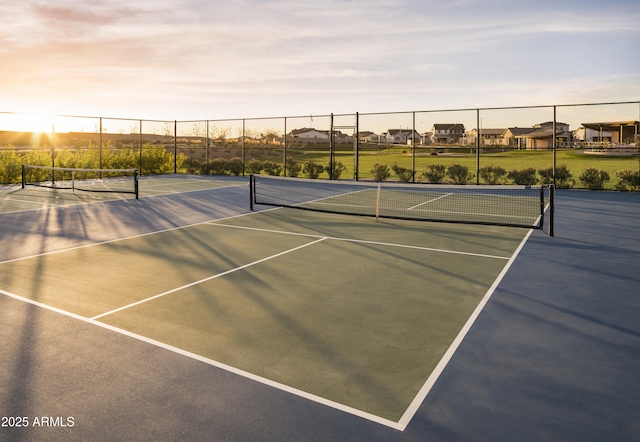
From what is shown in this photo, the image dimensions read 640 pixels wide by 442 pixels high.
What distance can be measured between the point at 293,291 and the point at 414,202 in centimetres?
1099

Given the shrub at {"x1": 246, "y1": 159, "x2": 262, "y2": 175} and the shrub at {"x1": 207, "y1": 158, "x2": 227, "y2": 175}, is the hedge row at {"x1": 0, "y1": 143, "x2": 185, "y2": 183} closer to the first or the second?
the shrub at {"x1": 207, "y1": 158, "x2": 227, "y2": 175}

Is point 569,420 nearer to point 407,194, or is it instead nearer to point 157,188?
point 407,194

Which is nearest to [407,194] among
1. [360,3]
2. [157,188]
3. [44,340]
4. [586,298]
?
[360,3]

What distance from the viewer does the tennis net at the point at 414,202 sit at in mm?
13727

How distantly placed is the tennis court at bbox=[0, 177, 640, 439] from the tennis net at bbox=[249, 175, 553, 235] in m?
1.15

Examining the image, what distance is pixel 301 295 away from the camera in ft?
22.9

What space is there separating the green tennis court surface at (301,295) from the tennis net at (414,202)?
2052mm

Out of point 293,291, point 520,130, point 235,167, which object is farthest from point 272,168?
point 520,130

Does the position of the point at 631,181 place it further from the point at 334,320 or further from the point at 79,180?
the point at 79,180

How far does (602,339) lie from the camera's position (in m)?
5.41

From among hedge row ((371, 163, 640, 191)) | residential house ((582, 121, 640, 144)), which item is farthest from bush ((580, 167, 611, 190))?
residential house ((582, 121, 640, 144))

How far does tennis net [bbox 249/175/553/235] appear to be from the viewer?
13727 millimetres

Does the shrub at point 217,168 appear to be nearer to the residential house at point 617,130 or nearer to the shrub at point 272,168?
the shrub at point 272,168

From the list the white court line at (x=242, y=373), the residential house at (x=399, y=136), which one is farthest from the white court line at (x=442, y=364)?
the residential house at (x=399, y=136)
